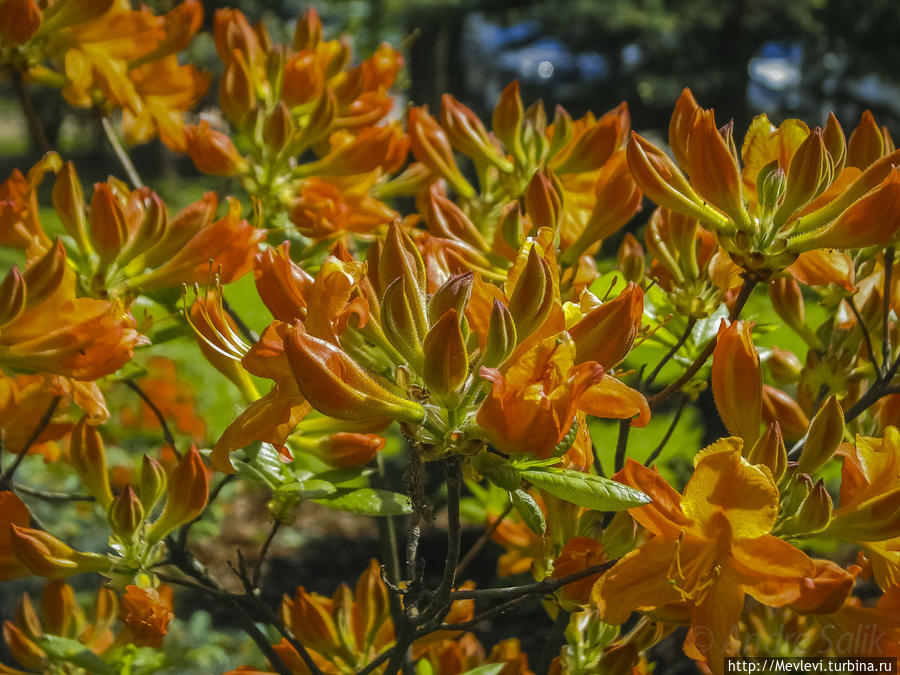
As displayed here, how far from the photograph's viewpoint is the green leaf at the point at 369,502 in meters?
0.93

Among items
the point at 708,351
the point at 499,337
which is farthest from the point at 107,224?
the point at 708,351

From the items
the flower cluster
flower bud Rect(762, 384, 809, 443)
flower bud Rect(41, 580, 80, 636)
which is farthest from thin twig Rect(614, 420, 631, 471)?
flower bud Rect(41, 580, 80, 636)

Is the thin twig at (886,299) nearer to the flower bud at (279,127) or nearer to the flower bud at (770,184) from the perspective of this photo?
the flower bud at (770,184)

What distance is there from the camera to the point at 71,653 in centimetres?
116

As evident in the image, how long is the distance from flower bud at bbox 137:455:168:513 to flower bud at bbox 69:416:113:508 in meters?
Answer: 0.06

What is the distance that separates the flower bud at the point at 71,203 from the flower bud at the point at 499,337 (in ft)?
2.18

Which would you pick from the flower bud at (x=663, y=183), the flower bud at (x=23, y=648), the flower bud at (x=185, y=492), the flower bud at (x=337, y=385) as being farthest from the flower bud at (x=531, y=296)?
the flower bud at (x=23, y=648)

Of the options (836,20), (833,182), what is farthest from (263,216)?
(836,20)

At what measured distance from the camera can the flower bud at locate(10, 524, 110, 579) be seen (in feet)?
3.11

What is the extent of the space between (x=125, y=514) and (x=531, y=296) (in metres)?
0.59

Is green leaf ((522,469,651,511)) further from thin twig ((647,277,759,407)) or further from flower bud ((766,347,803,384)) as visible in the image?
flower bud ((766,347,803,384))

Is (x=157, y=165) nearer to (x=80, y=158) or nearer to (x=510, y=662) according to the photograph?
(x=80, y=158)

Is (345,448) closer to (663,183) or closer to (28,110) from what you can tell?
(663,183)

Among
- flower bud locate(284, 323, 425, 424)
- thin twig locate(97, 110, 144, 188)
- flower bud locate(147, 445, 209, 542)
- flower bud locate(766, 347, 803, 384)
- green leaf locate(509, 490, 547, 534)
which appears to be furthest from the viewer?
thin twig locate(97, 110, 144, 188)
